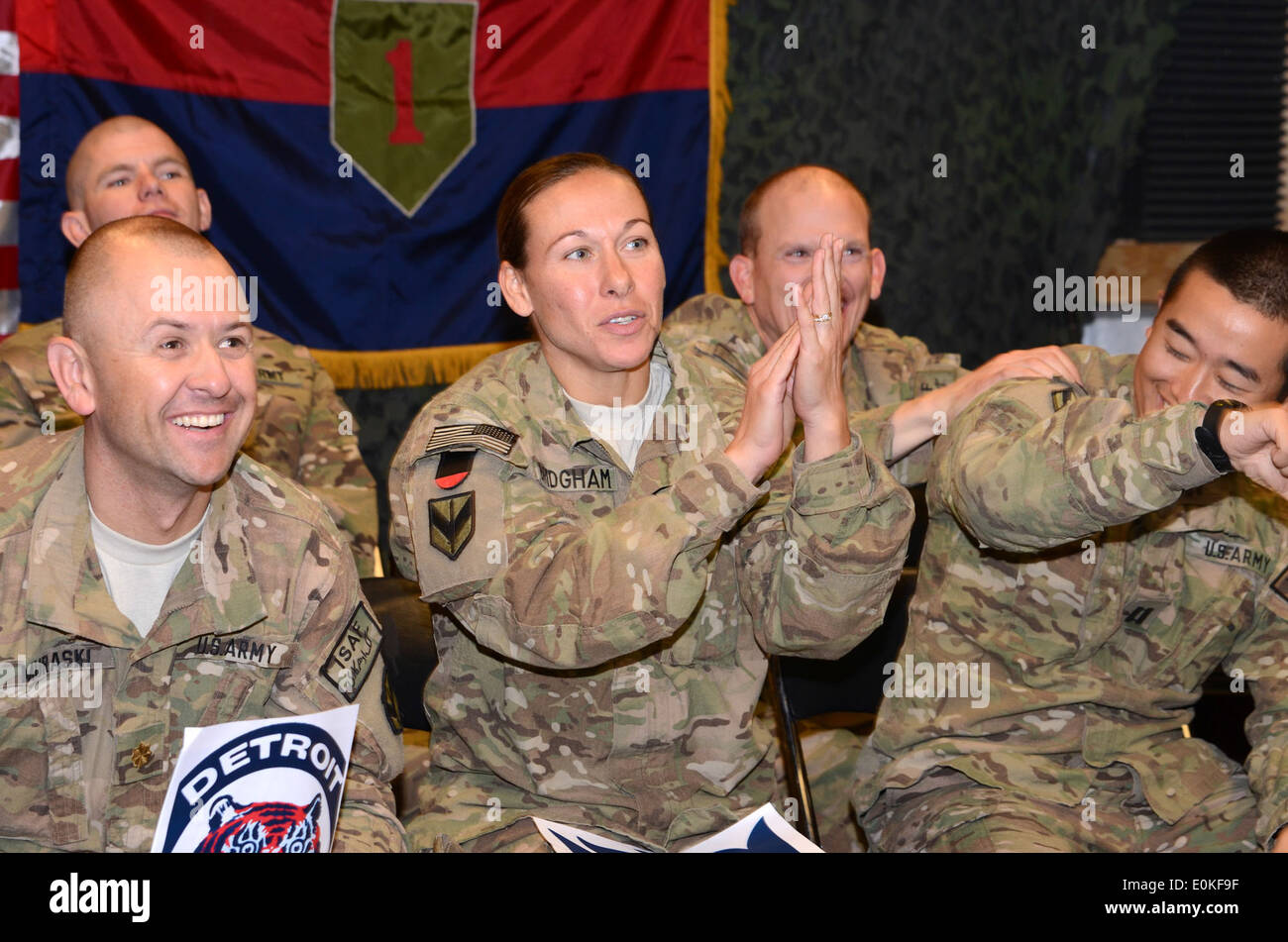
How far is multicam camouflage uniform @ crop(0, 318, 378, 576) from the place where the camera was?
306 cm

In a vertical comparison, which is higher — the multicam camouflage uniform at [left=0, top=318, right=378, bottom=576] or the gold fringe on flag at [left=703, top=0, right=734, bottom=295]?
the gold fringe on flag at [left=703, top=0, right=734, bottom=295]

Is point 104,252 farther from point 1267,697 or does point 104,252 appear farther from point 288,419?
point 1267,697

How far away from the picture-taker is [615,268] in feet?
6.98

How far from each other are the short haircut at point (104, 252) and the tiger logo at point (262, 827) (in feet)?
2.69

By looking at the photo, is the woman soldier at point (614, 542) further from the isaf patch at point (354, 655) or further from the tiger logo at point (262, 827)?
the tiger logo at point (262, 827)

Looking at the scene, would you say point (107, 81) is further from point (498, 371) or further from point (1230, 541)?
point (1230, 541)

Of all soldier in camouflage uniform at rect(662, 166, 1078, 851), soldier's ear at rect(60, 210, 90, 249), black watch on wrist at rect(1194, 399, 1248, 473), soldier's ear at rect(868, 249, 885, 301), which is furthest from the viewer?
soldier's ear at rect(60, 210, 90, 249)

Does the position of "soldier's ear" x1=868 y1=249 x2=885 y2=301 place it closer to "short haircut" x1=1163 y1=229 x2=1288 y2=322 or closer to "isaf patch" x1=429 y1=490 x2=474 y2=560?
"short haircut" x1=1163 y1=229 x2=1288 y2=322

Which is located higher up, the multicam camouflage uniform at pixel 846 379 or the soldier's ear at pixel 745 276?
the soldier's ear at pixel 745 276

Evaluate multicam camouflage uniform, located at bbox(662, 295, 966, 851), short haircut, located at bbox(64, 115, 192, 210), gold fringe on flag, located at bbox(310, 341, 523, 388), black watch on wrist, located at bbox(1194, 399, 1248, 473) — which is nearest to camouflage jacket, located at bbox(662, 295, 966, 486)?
multicam camouflage uniform, located at bbox(662, 295, 966, 851)

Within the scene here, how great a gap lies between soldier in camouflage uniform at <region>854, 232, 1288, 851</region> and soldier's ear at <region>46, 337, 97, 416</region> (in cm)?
130

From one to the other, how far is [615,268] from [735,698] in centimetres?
76

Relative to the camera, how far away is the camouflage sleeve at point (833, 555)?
1.89 m

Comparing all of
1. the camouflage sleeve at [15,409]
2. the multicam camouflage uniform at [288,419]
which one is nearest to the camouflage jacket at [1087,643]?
the multicam camouflage uniform at [288,419]
